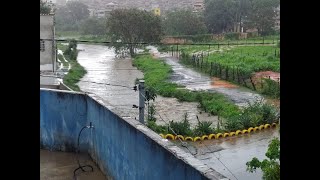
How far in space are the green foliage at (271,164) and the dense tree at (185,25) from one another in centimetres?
2944

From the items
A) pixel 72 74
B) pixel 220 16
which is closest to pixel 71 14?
pixel 220 16

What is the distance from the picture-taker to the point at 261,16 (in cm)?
4303

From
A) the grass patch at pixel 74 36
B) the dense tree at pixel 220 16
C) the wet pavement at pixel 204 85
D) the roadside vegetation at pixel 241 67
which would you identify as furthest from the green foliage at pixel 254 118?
the grass patch at pixel 74 36

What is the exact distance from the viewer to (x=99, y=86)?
22.0 meters

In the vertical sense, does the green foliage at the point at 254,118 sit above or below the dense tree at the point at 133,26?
below

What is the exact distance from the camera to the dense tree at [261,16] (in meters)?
42.1

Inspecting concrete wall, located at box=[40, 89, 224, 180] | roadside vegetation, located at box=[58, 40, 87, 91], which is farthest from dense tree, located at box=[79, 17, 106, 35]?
concrete wall, located at box=[40, 89, 224, 180]

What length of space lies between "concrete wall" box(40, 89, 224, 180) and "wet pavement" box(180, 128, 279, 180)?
10.7ft

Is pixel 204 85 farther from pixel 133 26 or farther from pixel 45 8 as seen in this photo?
pixel 133 26

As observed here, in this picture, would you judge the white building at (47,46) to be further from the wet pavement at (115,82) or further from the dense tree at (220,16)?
the dense tree at (220,16)
